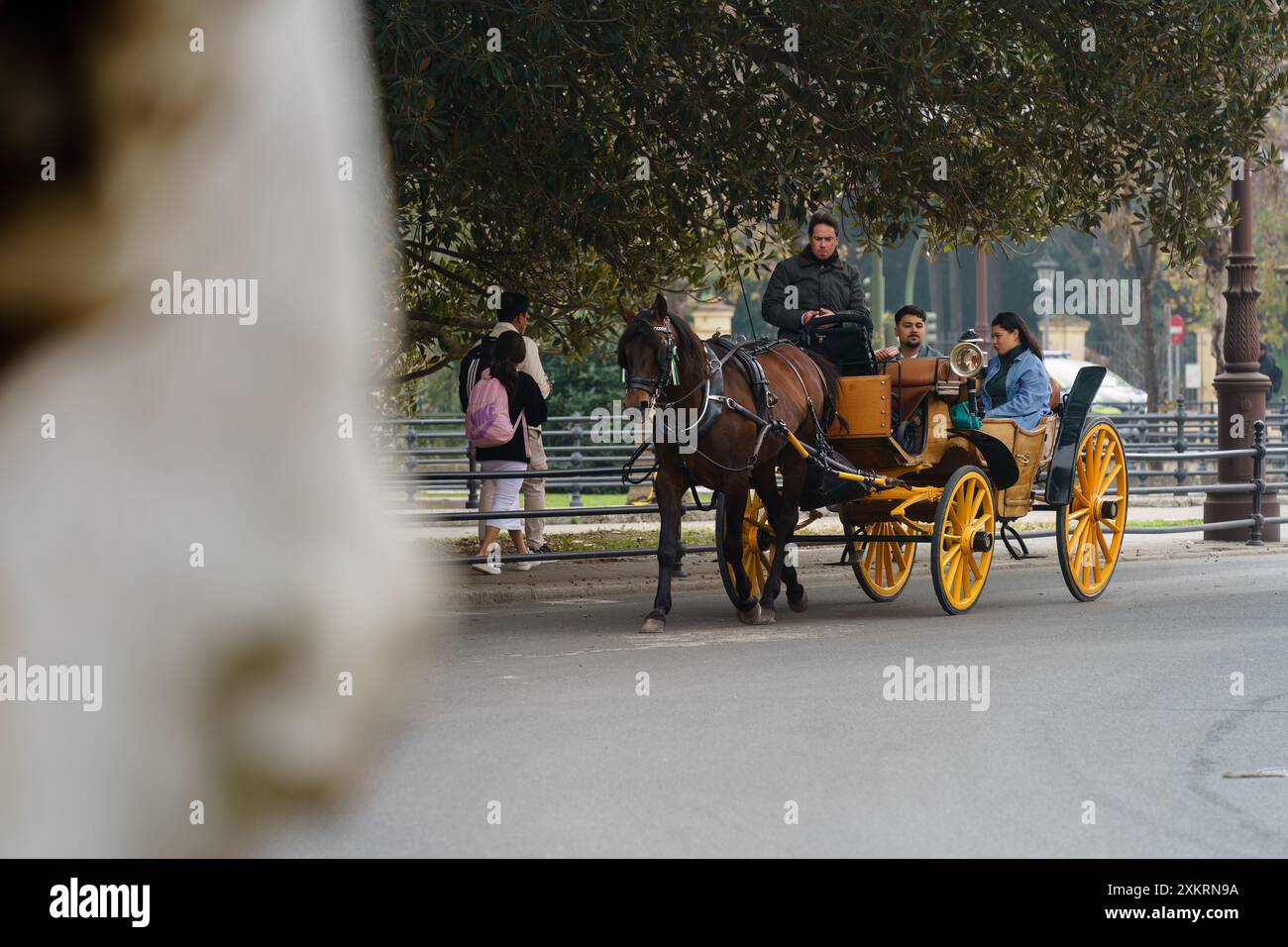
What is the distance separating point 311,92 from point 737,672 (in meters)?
4.91

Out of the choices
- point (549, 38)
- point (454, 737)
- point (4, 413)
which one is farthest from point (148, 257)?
point (549, 38)

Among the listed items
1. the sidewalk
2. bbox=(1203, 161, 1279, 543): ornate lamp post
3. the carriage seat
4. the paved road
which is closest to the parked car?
bbox=(1203, 161, 1279, 543): ornate lamp post

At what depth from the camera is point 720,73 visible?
13.4m

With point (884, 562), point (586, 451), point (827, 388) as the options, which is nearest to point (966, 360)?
point (827, 388)

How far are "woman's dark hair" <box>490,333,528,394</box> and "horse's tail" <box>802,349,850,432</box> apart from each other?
3.18 metres

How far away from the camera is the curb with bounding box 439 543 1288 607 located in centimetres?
1427

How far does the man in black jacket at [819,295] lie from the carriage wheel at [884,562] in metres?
1.42

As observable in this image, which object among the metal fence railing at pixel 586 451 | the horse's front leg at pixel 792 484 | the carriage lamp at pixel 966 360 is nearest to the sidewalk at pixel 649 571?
the horse's front leg at pixel 792 484

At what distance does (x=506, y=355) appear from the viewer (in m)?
15.1

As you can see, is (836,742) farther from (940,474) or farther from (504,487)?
(504,487)

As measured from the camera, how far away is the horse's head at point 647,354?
11.3 metres

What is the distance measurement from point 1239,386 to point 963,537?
26.5 ft

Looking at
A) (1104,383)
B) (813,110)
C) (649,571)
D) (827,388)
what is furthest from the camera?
(1104,383)

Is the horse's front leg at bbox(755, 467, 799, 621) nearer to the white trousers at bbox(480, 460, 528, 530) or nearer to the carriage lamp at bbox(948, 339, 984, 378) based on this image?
the carriage lamp at bbox(948, 339, 984, 378)
